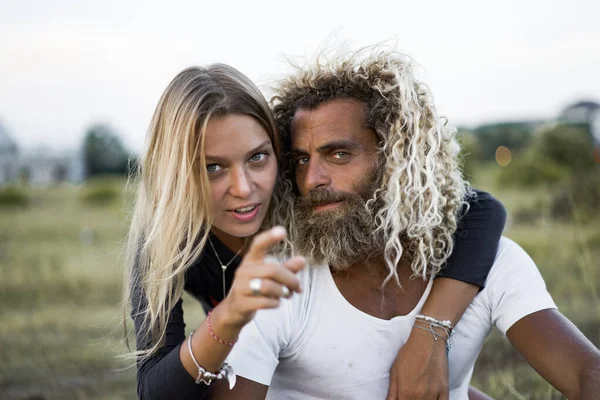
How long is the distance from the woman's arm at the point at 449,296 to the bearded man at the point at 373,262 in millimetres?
59

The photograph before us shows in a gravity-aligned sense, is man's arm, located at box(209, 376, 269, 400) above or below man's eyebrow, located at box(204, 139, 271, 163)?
below

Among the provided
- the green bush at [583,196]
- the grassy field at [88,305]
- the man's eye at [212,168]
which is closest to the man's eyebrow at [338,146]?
the man's eye at [212,168]

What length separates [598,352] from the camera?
3080mm

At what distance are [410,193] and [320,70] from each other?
77cm

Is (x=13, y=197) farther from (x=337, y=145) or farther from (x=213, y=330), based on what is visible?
(x=213, y=330)

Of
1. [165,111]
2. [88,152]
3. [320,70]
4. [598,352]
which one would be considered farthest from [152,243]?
[88,152]

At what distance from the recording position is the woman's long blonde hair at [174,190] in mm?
3373

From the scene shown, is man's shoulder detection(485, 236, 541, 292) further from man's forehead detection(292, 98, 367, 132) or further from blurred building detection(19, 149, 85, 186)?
blurred building detection(19, 149, 85, 186)

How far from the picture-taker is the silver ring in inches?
88.7

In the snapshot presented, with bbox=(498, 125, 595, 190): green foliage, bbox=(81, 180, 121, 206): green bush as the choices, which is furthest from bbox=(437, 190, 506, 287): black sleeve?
bbox=(81, 180, 121, 206): green bush

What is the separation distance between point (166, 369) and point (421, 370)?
1.07 meters

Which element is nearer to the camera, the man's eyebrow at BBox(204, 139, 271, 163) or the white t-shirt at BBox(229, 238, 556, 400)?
the white t-shirt at BBox(229, 238, 556, 400)

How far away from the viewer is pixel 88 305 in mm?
9727

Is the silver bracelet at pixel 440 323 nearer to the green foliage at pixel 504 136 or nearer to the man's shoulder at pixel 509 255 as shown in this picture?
the man's shoulder at pixel 509 255
